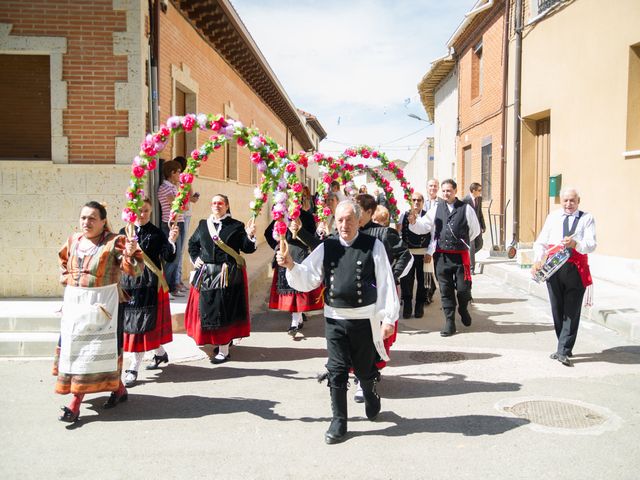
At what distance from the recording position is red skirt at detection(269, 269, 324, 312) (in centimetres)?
820

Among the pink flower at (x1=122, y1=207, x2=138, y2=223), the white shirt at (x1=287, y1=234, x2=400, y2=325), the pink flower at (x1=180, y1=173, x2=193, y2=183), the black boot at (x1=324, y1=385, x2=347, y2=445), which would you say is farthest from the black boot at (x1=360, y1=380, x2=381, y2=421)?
the pink flower at (x1=180, y1=173, x2=193, y2=183)

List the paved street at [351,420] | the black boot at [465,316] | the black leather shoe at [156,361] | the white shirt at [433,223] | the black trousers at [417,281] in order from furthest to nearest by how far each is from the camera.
A: the black trousers at [417,281] → the black boot at [465,316] → the white shirt at [433,223] → the black leather shoe at [156,361] → the paved street at [351,420]

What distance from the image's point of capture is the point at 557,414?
4.86 meters

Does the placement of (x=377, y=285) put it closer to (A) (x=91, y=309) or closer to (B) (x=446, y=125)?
(A) (x=91, y=309)

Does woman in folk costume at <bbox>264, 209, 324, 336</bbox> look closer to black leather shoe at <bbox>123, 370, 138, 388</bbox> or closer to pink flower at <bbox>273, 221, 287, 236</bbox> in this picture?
black leather shoe at <bbox>123, 370, 138, 388</bbox>

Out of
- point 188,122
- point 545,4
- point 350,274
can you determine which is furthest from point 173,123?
point 545,4

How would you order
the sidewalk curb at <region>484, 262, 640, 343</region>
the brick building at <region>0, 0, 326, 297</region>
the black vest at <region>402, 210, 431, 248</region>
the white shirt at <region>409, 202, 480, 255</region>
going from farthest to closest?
1. the black vest at <region>402, 210, 431, 248</region>
2. the brick building at <region>0, 0, 326, 297</region>
3. the white shirt at <region>409, 202, 480, 255</region>
4. the sidewalk curb at <region>484, 262, 640, 343</region>

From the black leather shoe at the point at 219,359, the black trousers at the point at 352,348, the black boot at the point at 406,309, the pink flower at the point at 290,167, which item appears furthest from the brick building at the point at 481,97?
the black trousers at the point at 352,348

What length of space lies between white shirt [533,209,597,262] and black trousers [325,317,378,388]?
2920 mm

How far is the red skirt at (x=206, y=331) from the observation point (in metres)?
6.61

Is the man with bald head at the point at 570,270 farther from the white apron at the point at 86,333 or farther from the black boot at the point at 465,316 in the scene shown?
the white apron at the point at 86,333

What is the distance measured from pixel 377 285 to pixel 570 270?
2831mm

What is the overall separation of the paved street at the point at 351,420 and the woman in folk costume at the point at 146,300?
38 centimetres

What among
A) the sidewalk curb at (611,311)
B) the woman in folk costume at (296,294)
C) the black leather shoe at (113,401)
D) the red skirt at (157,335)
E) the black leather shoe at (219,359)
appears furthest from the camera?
the woman in folk costume at (296,294)
